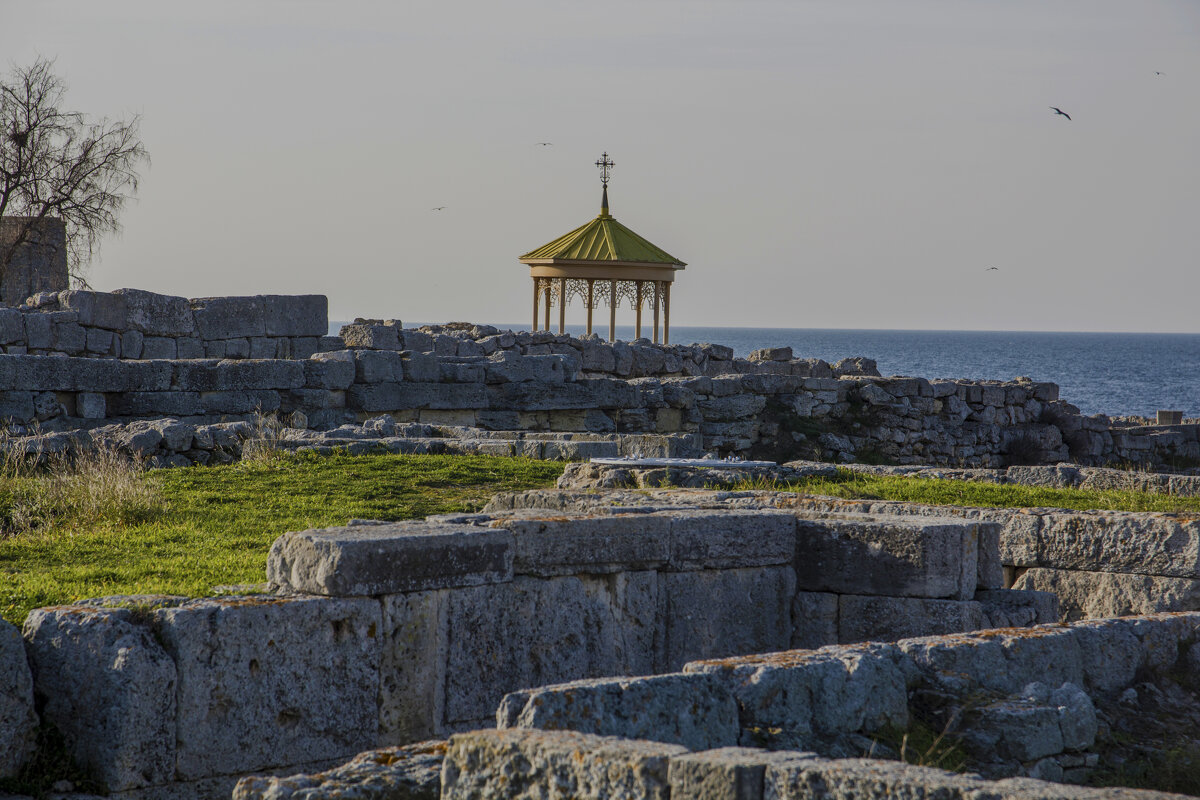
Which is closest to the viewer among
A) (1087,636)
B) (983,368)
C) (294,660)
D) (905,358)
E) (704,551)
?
(294,660)

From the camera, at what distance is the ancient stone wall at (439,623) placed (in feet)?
16.8

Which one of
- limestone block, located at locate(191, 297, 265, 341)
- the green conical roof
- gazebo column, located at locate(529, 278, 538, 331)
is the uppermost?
the green conical roof

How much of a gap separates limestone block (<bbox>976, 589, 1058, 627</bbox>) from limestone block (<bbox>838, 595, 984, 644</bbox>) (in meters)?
0.09

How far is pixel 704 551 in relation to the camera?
6.90 meters

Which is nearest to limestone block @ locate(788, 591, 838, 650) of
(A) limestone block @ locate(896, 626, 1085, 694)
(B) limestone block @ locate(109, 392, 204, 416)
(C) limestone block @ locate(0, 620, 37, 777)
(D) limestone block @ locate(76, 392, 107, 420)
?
(A) limestone block @ locate(896, 626, 1085, 694)

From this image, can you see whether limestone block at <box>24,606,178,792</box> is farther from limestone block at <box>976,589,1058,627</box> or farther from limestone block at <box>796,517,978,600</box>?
limestone block at <box>976,589,1058,627</box>

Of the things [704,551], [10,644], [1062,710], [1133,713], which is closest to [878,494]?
[704,551]

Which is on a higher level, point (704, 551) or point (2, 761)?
point (704, 551)

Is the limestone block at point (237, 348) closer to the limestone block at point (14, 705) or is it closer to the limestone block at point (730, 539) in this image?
the limestone block at point (730, 539)

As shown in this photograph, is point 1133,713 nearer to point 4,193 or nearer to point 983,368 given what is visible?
point 4,193

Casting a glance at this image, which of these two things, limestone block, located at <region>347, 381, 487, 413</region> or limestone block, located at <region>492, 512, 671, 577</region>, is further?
limestone block, located at <region>347, 381, 487, 413</region>

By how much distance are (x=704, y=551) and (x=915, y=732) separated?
6.91 ft

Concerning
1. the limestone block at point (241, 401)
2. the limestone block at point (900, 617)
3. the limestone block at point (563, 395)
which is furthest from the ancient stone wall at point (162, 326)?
the limestone block at point (900, 617)

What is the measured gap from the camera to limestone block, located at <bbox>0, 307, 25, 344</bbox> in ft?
56.5
